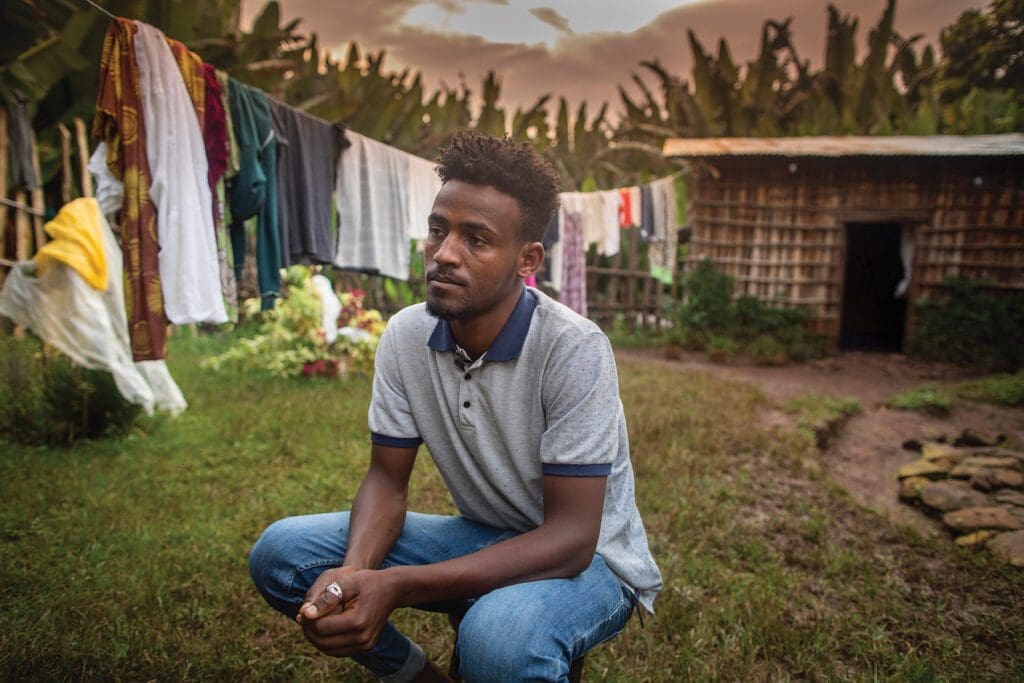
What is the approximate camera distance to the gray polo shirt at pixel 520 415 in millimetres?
1546

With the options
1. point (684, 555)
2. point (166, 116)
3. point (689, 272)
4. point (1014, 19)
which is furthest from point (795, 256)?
point (166, 116)

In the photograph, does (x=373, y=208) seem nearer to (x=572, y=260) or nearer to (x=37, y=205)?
(x=37, y=205)

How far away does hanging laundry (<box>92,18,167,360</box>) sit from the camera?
2600 mm

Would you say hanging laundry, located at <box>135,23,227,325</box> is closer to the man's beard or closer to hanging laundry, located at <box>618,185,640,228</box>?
the man's beard

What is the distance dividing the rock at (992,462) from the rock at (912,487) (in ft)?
1.60

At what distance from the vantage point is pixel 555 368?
5.20 ft

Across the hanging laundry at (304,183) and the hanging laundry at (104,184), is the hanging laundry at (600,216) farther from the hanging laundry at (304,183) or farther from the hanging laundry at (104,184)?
the hanging laundry at (104,184)

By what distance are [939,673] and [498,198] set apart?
7.24 feet

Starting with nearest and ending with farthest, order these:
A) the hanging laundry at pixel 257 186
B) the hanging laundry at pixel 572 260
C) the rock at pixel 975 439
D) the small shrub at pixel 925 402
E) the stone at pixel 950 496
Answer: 1. the hanging laundry at pixel 257 186
2. the stone at pixel 950 496
3. the rock at pixel 975 439
4. the small shrub at pixel 925 402
5. the hanging laundry at pixel 572 260

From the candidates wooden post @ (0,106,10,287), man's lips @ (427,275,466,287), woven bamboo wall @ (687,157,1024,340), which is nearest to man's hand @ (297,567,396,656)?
man's lips @ (427,275,466,287)

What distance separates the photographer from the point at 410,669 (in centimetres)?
173

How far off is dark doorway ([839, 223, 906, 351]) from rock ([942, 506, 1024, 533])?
989 cm

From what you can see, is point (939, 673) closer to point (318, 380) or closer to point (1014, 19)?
point (1014, 19)

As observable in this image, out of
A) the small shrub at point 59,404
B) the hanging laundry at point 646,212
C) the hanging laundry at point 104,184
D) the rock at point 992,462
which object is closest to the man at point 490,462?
the hanging laundry at point 104,184
